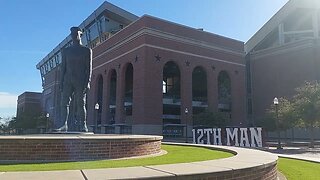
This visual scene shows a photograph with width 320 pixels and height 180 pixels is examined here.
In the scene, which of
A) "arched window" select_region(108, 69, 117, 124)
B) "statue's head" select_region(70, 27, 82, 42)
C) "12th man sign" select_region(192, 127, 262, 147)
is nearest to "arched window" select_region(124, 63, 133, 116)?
"arched window" select_region(108, 69, 117, 124)

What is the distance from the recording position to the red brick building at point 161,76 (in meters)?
48.8

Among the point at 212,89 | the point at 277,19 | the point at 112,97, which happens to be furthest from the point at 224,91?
the point at 112,97

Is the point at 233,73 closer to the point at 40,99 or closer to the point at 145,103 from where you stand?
the point at 145,103

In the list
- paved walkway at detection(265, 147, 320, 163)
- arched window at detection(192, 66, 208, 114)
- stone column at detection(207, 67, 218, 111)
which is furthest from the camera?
arched window at detection(192, 66, 208, 114)

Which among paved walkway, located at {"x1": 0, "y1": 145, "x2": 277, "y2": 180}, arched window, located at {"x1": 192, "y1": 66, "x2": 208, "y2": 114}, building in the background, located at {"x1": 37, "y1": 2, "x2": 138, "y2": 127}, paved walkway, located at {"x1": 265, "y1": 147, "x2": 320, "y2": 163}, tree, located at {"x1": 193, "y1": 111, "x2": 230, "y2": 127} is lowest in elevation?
paved walkway, located at {"x1": 265, "y1": 147, "x2": 320, "y2": 163}

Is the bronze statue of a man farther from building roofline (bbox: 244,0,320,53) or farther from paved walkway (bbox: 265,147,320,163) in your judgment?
building roofline (bbox: 244,0,320,53)

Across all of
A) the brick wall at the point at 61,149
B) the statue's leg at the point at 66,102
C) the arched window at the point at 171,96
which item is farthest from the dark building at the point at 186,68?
the brick wall at the point at 61,149

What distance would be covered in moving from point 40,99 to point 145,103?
244 ft

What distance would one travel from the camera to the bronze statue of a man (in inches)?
599

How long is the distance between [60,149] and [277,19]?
68.3 m

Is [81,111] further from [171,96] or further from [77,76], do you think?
[171,96]

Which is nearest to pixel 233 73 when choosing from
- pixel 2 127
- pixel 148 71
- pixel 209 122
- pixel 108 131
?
pixel 209 122

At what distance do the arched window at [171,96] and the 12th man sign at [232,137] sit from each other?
73.5ft

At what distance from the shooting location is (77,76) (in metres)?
15.2
